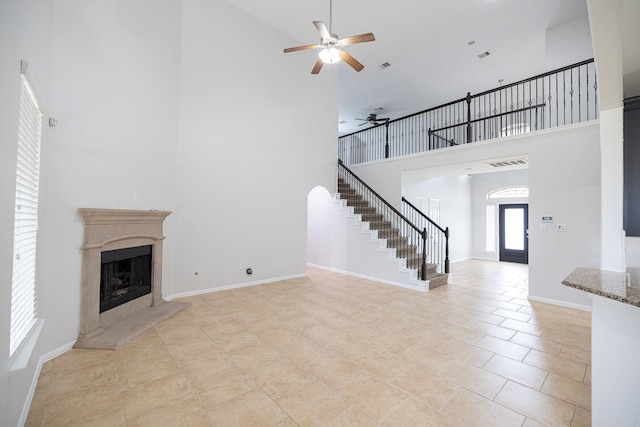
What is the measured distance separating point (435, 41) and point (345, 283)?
608 centimetres

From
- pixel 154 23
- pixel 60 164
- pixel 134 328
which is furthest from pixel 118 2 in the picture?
pixel 134 328


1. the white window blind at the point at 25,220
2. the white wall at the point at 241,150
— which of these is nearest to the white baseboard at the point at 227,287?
the white wall at the point at 241,150

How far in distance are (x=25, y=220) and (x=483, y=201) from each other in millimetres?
11642

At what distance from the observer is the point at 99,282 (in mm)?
3201

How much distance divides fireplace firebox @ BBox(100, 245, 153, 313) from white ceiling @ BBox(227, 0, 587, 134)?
199 inches

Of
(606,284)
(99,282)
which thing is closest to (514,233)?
(606,284)

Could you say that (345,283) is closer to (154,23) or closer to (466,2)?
(154,23)

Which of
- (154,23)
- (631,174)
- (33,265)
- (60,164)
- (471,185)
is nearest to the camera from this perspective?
(33,265)

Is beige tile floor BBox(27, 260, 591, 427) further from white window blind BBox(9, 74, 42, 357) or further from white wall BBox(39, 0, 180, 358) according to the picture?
white wall BBox(39, 0, 180, 358)

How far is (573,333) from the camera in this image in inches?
139

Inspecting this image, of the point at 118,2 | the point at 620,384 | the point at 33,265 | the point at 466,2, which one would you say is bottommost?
the point at 620,384

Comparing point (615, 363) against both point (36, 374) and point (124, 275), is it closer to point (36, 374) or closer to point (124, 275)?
point (36, 374)

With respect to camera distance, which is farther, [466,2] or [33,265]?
[466,2]

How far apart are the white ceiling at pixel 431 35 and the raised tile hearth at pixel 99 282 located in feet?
15.3
